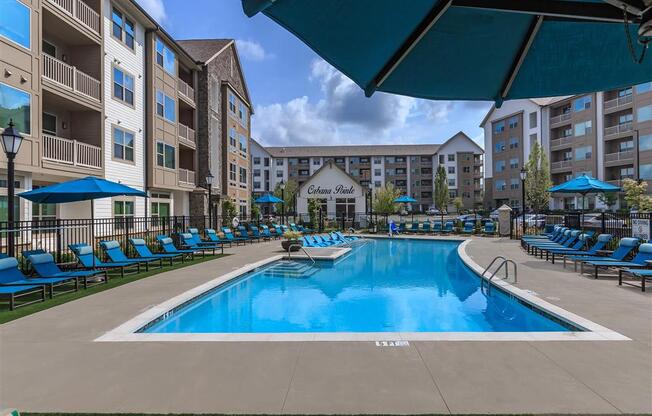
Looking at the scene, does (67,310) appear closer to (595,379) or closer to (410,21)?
(410,21)

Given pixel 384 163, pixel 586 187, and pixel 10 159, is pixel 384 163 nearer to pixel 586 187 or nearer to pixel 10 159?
pixel 586 187

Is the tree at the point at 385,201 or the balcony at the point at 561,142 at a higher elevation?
the balcony at the point at 561,142

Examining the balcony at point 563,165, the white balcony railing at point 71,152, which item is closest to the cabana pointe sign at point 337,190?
Answer: the white balcony railing at point 71,152

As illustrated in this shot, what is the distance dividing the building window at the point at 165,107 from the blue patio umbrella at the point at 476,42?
73.5 feet

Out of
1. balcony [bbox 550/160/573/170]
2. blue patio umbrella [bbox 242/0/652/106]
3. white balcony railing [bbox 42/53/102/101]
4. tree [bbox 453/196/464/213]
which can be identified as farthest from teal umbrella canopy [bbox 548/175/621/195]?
tree [bbox 453/196/464/213]

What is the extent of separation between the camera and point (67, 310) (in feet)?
23.9

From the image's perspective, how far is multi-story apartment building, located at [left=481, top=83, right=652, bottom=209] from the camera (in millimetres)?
40812

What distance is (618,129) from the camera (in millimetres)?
44156

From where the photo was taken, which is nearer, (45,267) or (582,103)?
(45,267)

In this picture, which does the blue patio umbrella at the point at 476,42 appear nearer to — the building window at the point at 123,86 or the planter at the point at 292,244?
the planter at the point at 292,244

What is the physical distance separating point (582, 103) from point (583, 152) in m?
6.31

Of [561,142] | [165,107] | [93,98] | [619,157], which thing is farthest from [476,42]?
[561,142]

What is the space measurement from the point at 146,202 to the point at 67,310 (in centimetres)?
1608

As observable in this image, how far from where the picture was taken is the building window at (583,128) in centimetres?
4784
